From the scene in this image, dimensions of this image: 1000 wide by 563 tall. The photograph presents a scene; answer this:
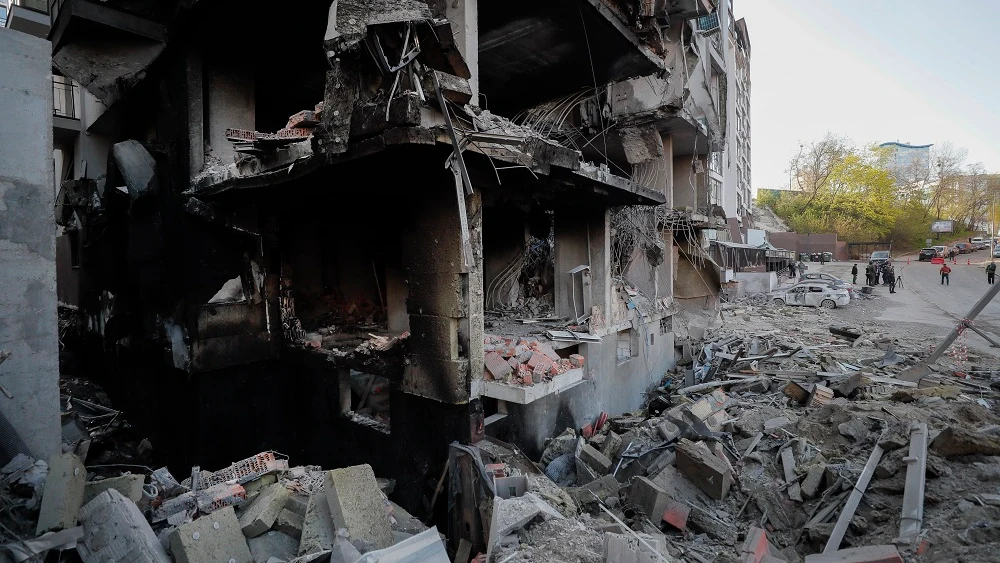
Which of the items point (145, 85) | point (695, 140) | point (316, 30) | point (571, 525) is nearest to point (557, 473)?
point (571, 525)

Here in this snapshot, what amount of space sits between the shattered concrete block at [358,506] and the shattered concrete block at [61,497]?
75.1 inches

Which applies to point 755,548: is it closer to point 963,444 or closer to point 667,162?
point 963,444

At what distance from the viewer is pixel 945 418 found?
627 centimetres

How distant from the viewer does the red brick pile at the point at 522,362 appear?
19.2 ft

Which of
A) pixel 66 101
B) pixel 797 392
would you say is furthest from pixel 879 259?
pixel 66 101

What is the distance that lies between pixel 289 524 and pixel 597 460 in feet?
14.0

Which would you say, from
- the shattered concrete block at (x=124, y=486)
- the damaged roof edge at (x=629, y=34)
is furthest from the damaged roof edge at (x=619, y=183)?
the shattered concrete block at (x=124, y=486)

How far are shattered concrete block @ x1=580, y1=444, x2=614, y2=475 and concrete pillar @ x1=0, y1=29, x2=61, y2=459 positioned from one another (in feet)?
20.8

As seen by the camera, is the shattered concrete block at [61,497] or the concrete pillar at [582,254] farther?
the concrete pillar at [582,254]

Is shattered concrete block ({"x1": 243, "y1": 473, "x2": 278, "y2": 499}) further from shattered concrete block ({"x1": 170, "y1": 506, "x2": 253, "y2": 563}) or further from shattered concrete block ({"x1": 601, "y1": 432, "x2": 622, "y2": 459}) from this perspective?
shattered concrete block ({"x1": 601, "y1": 432, "x2": 622, "y2": 459})

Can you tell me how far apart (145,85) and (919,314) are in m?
27.0

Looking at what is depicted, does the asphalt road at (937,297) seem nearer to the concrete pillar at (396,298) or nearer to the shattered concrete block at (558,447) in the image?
the shattered concrete block at (558,447)

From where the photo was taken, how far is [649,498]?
5.58 metres

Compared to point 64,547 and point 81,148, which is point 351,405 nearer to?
point 64,547
